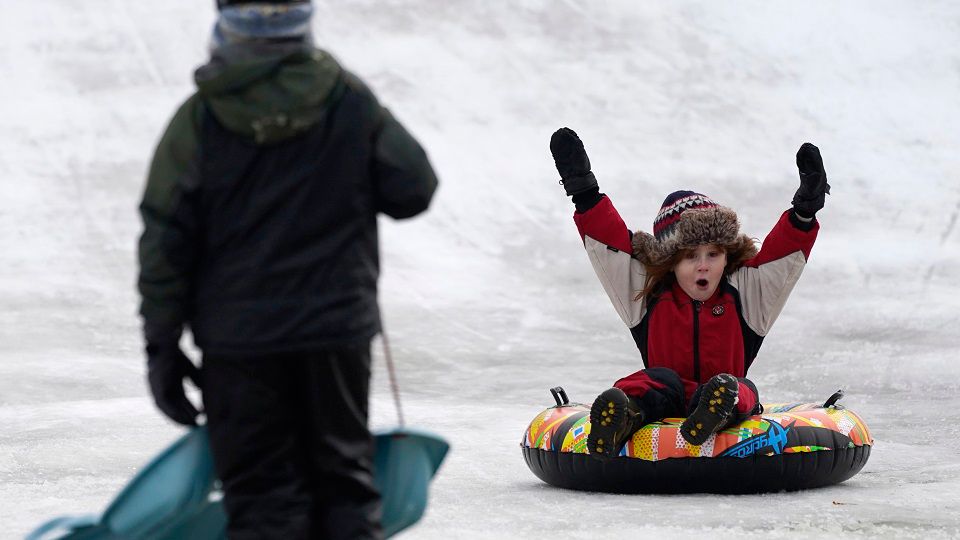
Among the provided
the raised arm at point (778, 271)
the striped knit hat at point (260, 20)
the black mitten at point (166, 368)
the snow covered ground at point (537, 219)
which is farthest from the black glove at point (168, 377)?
the raised arm at point (778, 271)

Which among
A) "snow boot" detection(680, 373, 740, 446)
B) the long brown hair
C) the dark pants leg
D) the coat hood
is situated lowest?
the dark pants leg

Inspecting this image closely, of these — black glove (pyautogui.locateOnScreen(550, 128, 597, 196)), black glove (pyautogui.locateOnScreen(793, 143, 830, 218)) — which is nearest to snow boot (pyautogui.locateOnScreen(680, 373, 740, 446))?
black glove (pyautogui.locateOnScreen(793, 143, 830, 218))

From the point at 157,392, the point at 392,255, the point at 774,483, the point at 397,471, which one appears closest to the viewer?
the point at 157,392

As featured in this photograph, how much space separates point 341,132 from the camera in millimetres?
2398

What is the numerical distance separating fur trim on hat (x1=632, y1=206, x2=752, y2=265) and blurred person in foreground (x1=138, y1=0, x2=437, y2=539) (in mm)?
2181

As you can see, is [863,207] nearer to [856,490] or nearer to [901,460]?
[901,460]

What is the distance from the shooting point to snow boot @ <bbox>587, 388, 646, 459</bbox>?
423 cm

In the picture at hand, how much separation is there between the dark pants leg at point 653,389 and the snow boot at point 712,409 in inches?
6.9

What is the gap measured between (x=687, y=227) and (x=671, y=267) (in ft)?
0.53

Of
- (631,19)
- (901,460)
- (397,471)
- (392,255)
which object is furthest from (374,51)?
(397,471)

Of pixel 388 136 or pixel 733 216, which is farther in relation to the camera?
pixel 733 216

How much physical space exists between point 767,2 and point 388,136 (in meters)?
14.2

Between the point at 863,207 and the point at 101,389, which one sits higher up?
the point at 863,207

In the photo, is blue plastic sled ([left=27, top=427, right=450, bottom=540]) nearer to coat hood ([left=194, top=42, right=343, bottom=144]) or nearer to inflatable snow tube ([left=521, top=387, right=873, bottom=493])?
coat hood ([left=194, top=42, right=343, bottom=144])
